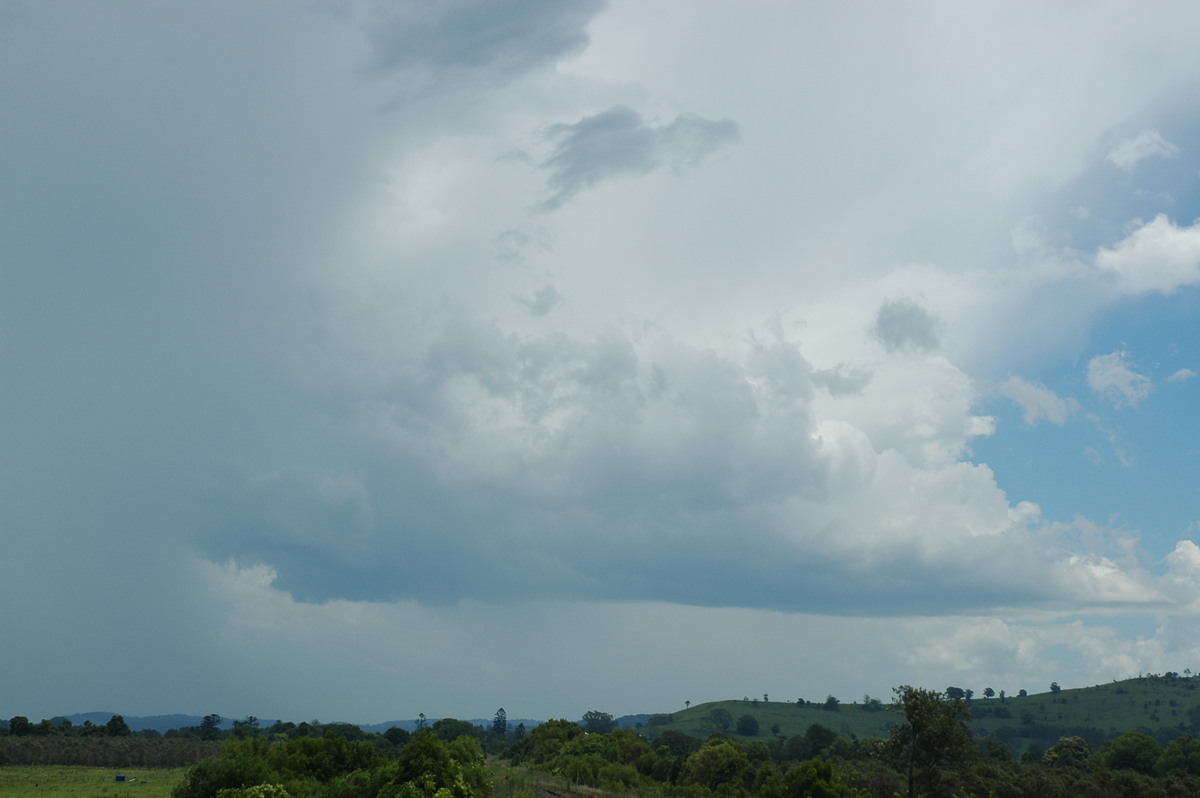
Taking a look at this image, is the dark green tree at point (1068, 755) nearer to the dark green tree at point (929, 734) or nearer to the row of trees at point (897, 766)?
the row of trees at point (897, 766)

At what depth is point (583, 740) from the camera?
111000 mm

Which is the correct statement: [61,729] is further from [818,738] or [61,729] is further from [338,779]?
[338,779]

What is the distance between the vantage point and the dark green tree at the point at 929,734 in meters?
55.1

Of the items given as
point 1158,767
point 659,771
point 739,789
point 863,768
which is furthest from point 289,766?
point 1158,767

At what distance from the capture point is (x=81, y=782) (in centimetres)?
8938

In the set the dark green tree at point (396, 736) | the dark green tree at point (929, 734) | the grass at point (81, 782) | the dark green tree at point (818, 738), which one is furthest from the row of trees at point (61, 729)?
the dark green tree at point (929, 734)

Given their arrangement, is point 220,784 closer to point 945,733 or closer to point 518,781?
point 518,781

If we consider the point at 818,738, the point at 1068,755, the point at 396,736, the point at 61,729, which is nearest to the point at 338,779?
the point at 1068,755

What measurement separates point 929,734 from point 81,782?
80.4 m

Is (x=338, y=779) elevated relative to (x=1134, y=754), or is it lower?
elevated

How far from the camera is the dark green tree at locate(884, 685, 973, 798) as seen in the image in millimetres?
55094

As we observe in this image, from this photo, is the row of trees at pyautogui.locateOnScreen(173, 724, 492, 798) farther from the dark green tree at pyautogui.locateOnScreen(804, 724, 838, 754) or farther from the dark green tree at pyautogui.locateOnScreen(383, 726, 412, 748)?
the dark green tree at pyautogui.locateOnScreen(383, 726, 412, 748)

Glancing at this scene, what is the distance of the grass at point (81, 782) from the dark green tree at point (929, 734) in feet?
186

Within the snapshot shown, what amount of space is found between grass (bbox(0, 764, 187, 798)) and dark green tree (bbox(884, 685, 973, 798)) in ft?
186
